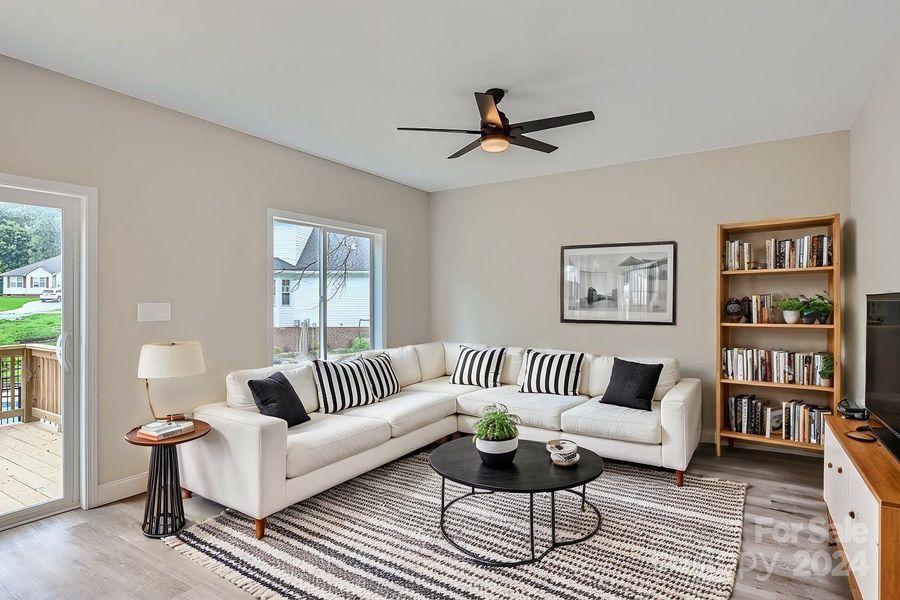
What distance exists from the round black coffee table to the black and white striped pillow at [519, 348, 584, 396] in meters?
1.47

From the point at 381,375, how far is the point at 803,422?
3.38 metres

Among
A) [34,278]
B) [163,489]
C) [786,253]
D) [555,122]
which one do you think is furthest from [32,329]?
[786,253]

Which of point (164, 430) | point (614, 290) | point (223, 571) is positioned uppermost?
point (614, 290)

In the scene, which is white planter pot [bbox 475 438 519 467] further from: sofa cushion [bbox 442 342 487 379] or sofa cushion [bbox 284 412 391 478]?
sofa cushion [bbox 442 342 487 379]

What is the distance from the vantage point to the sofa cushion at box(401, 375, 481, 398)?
188 inches

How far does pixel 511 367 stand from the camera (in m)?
5.11

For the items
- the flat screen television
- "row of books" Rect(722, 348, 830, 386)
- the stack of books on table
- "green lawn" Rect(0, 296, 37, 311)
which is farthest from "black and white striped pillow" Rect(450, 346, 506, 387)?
"green lawn" Rect(0, 296, 37, 311)

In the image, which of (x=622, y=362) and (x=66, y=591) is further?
(x=622, y=362)

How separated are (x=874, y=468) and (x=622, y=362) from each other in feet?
7.42

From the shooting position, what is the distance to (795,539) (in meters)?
2.76

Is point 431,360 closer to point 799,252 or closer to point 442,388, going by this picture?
point 442,388

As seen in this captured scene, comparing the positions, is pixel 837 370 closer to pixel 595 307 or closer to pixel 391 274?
pixel 595 307

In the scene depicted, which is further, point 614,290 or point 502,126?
point 614,290

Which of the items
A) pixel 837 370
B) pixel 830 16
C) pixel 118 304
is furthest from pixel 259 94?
pixel 837 370
